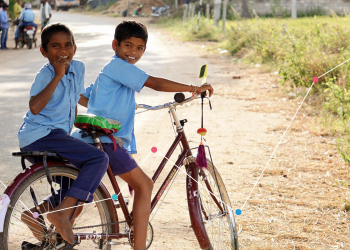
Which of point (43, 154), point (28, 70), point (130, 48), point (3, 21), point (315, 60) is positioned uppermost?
point (130, 48)

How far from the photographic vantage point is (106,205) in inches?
104

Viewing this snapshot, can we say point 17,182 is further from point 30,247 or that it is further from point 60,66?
point 60,66

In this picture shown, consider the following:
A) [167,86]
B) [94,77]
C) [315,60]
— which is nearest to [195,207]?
[167,86]

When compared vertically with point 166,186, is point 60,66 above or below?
above

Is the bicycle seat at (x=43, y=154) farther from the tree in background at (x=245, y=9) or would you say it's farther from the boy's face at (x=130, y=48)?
the tree in background at (x=245, y=9)

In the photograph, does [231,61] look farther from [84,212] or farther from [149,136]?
[84,212]

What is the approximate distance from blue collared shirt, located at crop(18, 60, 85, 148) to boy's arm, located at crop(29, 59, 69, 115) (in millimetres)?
62

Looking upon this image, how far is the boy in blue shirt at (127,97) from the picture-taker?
8.27 ft

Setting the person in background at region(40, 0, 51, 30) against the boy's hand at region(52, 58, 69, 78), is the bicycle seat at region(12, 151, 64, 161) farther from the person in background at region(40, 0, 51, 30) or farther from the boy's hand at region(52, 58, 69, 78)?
the person in background at region(40, 0, 51, 30)

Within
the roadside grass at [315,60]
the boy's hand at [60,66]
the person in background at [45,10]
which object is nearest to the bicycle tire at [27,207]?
the boy's hand at [60,66]

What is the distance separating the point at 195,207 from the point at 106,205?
56cm

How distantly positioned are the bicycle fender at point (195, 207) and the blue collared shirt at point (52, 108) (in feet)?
2.70

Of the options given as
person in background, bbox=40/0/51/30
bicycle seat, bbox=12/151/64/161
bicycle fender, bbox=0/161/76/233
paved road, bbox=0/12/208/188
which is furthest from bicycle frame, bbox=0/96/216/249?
person in background, bbox=40/0/51/30

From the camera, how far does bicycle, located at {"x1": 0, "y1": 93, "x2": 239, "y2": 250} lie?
2.32m
